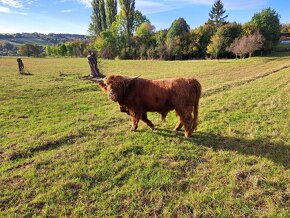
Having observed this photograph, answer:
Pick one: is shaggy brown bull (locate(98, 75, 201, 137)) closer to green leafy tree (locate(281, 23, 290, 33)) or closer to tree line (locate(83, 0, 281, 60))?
tree line (locate(83, 0, 281, 60))

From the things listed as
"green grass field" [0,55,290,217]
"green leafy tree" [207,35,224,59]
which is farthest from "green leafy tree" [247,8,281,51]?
"green grass field" [0,55,290,217]

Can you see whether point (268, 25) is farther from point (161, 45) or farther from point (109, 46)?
point (109, 46)

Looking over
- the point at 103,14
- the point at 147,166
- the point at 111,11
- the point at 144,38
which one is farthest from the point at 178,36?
the point at 147,166

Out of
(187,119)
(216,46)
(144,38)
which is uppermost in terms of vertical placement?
(144,38)

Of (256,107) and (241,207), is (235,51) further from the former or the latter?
(241,207)

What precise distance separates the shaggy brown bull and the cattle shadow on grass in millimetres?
351

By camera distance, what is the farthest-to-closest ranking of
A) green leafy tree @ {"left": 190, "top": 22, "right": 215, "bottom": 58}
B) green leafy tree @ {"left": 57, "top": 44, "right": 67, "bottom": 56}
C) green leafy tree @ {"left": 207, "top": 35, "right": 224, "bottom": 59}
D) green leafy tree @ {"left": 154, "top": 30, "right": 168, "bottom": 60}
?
green leafy tree @ {"left": 57, "top": 44, "right": 67, "bottom": 56} < green leafy tree @ {"left": 154, "top": 30, "right": 168, "bottom": 60} < green leafy tree @ {"left": 190, "top": 22, "right": 215, "bottom": 58} < green leafy tree @ {"left": 207, "top": 35, "right": 224, "bottom": 59}

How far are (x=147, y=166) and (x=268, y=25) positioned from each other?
4764 cm

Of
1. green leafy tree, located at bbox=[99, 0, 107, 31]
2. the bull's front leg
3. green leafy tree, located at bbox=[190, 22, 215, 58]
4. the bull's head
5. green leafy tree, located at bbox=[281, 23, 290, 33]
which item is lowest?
the bull's front leg

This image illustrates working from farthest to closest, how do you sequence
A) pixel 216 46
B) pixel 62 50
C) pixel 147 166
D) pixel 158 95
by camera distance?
pixel 62 50
pixel 216 46
pixel 158 95
pixel 147 166

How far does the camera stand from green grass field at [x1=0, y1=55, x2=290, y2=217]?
4.12m

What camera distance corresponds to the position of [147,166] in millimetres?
5246

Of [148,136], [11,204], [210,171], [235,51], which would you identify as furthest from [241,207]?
[235,51]

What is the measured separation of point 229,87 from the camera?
47.1 ft
